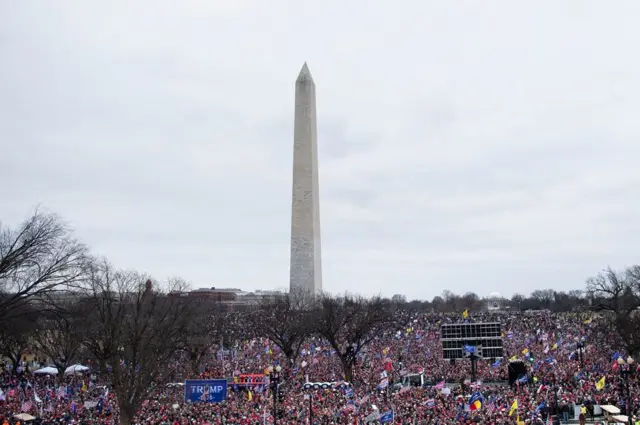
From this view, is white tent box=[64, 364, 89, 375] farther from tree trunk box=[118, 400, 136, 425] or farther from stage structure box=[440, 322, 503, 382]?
stage structure box=[440, 322, 503, 382]

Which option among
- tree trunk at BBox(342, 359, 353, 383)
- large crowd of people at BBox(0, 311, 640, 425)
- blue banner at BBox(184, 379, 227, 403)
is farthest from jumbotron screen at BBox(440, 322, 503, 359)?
blue banner at BBox(184, 379, 227, 403)

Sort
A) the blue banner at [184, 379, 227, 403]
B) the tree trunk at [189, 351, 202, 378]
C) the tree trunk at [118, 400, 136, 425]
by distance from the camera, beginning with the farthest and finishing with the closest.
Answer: the tree trunk at [189, 351, 202, 378]
the blue banner at [184, 379, 227, 403]
the tree trunk at [118, 400, 136, 425]

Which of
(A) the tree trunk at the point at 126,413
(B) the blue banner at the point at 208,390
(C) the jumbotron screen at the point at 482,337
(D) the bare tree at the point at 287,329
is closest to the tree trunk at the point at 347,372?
(D) the bare tree at the point at 287,329

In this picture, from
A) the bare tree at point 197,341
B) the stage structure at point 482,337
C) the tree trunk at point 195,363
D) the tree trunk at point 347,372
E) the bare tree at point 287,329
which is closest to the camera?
the tree trunk at point 347,372

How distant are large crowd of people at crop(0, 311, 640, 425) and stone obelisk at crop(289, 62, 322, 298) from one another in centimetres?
1709

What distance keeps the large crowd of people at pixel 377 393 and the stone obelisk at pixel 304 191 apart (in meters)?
17.1

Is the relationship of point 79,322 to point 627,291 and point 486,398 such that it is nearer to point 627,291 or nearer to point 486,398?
point 486,398

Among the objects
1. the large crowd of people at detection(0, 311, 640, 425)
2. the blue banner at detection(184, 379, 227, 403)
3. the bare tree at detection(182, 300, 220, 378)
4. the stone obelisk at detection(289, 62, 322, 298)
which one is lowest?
the large crowd of people at detection(0, 311, 640, 425)

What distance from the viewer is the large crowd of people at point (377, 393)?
30312 mm

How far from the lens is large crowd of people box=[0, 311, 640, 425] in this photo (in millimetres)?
30312

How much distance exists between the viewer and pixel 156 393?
42.6m

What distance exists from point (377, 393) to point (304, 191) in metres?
42.2

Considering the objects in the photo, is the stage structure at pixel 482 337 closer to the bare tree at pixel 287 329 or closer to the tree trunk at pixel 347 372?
the tree trunk at pixel 347 372

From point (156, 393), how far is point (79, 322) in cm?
688
